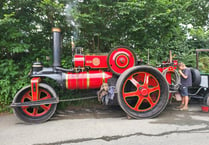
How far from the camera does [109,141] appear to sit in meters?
2.53

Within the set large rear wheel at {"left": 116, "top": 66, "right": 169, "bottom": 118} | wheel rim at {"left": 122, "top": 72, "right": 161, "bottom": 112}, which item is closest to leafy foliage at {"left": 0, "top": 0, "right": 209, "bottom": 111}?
wheel rim at {"left": 122, "top": 72, "right": 161, "bottom": 112}

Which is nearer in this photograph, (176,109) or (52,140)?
(52,140)

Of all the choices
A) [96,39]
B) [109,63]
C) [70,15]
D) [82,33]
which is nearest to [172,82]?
[109,63]

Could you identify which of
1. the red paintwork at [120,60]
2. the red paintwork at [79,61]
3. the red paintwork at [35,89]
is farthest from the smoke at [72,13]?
the red paintwork at [35,89]

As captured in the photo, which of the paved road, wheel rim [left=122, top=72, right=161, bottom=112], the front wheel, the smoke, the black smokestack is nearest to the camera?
the paved road

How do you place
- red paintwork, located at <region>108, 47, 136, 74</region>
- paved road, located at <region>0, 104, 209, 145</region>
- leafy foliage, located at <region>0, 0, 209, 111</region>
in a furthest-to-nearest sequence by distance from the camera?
1. leafy foliage, located at <region>0, 0, 209, 111</region>
2. red paintwork, located at <region>108, 47, 136, 74</region>
3. paved road, located at <region>0, 104, 209, 145</region>

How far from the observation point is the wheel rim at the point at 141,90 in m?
3.54

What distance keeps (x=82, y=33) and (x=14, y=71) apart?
217 centimetres

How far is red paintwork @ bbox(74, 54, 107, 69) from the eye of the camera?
145 inches

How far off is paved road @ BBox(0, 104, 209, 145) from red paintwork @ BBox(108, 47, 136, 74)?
1095 millimetres

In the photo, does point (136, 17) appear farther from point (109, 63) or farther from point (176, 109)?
point (176, 109)

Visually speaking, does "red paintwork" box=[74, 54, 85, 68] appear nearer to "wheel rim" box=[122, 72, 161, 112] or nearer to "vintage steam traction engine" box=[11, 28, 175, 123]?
"vintage steam traction engine" box=[11, 28, 175, 123]

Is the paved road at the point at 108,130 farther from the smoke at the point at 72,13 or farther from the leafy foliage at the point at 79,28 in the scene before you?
the smoke at the point at 72,13

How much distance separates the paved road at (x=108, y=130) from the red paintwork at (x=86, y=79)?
2.37 ft
